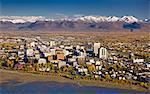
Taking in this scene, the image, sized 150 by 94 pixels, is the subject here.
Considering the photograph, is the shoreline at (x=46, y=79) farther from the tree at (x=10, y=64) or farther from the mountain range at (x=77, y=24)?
the mountain range at (x=77, y=24)

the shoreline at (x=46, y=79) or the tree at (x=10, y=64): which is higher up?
the tree at (x=10, y=64)

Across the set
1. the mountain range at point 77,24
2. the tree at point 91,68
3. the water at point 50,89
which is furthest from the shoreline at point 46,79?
the mountain range at point 77,24

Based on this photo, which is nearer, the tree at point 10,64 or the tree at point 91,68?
the tree at point 91,68

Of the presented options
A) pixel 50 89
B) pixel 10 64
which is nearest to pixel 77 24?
pixel 10 64

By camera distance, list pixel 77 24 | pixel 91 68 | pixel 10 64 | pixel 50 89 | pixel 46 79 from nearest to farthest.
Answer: pixel 50 89 → pixel 46 79 → pixel 91 68 → pixel 10 64 → pixel 77 24

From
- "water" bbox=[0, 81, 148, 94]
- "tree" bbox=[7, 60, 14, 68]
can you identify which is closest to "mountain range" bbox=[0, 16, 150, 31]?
"tree" bbox=[7, 60, 14, 68]

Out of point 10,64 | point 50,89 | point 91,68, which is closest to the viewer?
point 50,89

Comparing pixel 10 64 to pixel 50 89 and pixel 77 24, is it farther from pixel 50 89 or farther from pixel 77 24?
pixel 77 24

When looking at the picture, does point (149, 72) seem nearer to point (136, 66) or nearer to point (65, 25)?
point (136, 66)

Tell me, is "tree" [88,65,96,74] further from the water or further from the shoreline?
the water
